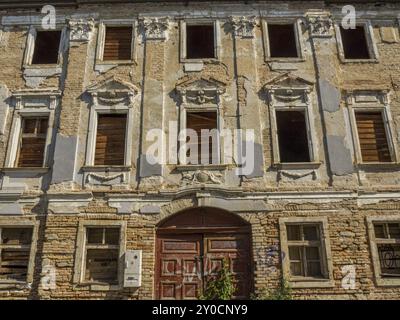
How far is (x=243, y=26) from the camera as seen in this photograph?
A: 470 inches

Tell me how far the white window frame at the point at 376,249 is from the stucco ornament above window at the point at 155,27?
7260mm

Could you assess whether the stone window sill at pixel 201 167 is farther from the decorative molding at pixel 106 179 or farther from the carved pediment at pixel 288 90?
the carved pediment at pixel 288 90

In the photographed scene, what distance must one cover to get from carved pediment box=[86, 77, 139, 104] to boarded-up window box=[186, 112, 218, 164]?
163 centimetres

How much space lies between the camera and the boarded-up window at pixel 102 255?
31.2 ft

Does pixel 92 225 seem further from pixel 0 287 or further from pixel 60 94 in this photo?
pixel 60 94

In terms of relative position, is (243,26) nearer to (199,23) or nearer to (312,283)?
(199,23)

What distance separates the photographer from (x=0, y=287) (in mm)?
9445

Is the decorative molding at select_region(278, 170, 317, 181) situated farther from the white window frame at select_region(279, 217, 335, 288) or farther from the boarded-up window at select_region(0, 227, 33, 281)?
the boarded-up window at select_region(0, 227, 33, 281)

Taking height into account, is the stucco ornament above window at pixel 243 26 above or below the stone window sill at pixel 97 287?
above

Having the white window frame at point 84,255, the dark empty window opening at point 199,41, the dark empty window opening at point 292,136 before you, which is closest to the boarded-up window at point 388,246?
the dark empty window opening at point 292,136

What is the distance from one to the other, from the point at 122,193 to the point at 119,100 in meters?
2.60

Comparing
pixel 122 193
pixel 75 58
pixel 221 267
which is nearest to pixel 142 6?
pixel 75 58

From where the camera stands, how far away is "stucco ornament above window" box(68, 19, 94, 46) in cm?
1189

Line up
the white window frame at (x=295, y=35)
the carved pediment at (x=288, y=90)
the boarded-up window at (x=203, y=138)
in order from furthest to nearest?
the white window frame at (x=295, y=35) < the carved pediment at (x=288, y=90) < the boarded-up window at (x=203, y=138)
